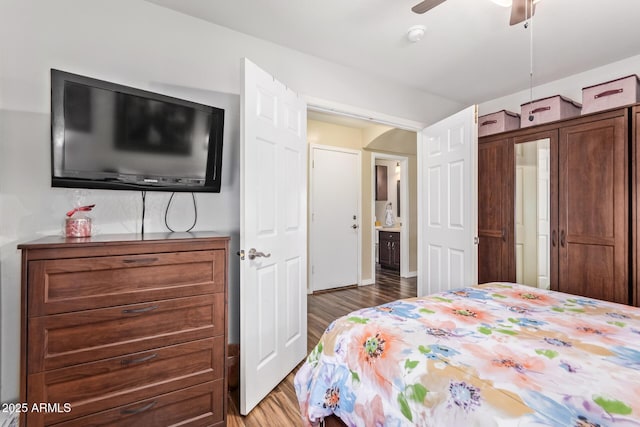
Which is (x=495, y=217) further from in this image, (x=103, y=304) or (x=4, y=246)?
(x=4, y=246)

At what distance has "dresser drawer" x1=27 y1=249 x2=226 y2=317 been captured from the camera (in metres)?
1.25

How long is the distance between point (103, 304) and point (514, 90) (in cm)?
417

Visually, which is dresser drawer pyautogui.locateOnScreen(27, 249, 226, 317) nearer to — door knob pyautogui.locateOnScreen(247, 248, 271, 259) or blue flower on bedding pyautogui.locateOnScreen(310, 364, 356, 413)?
door knob pyautogui.locateOnScreen(247, 248, 271, 259)

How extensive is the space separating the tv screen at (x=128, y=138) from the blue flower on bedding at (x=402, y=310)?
1342mm

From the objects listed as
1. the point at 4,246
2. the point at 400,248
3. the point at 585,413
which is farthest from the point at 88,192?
the point at 400,248

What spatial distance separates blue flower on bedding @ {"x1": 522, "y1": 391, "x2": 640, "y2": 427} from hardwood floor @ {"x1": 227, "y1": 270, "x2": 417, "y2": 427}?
1.41 meters

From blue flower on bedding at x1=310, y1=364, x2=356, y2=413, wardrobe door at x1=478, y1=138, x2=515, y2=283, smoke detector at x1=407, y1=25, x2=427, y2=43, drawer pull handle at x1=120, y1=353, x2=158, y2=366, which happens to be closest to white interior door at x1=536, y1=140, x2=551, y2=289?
wardrobe door at x1=478, y1=138, x2=515, y2=283

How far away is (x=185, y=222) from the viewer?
6.53ft

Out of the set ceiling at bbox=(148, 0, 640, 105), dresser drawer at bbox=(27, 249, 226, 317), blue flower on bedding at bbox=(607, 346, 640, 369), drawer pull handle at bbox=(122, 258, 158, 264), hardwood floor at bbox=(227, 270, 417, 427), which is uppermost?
ceiling at bbox=(148, 0, 640, 105)

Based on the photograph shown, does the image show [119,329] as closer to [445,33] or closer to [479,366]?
[479,366]

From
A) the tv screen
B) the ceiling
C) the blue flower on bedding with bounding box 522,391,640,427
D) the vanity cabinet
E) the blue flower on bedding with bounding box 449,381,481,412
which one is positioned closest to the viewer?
the blue flower on bedding with bounding box 522,391,640,427

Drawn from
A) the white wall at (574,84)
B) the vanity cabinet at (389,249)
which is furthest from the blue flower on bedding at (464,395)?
the vanity cabinet at (389,249)

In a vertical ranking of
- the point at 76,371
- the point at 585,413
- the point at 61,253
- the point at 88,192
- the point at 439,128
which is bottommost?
the point at 76,371

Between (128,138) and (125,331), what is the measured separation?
39.9 inches
